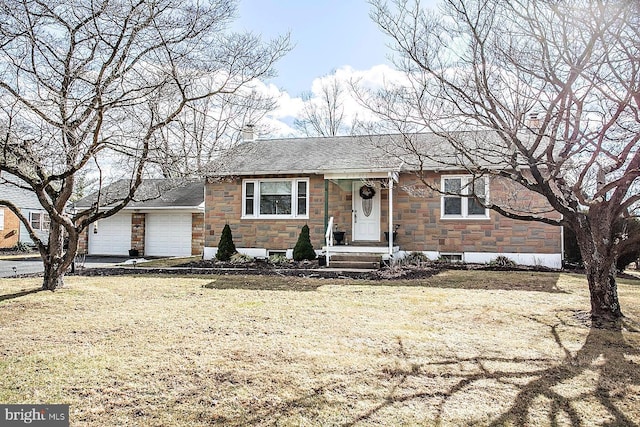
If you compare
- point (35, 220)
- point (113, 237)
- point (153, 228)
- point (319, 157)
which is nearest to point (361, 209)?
point (319, 157)

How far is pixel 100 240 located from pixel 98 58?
15.3m

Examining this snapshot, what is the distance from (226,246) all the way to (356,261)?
14.4ft

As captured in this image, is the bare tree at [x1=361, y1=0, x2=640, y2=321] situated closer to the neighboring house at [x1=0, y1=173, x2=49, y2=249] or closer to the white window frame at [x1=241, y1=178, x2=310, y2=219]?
the white window frame at [x1=241, y1=178, x2=310, y2=219]

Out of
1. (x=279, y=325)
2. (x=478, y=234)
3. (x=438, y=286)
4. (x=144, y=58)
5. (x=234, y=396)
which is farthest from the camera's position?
(x=478, y=234)

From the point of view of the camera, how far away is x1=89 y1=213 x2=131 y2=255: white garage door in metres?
20.4

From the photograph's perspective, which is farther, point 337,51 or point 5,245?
point 5,245

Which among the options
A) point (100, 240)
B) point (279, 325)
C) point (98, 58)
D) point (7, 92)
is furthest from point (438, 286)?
point (100, 240)

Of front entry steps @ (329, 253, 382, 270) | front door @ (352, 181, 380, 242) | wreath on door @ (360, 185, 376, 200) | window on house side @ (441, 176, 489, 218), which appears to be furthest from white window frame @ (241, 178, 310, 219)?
window on house side @ (441, 176, 489, 218)

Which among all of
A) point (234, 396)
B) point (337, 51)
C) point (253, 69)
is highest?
point (337, 51)

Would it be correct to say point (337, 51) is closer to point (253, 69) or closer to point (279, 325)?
point (253, 69)

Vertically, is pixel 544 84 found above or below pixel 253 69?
below

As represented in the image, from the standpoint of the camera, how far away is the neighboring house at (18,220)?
24.9 meters

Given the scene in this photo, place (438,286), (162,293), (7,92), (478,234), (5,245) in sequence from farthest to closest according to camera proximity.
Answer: (5,245) → (478,234) → (438,286) → (162,293) → (7,92)

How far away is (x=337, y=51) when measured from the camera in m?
9.76
